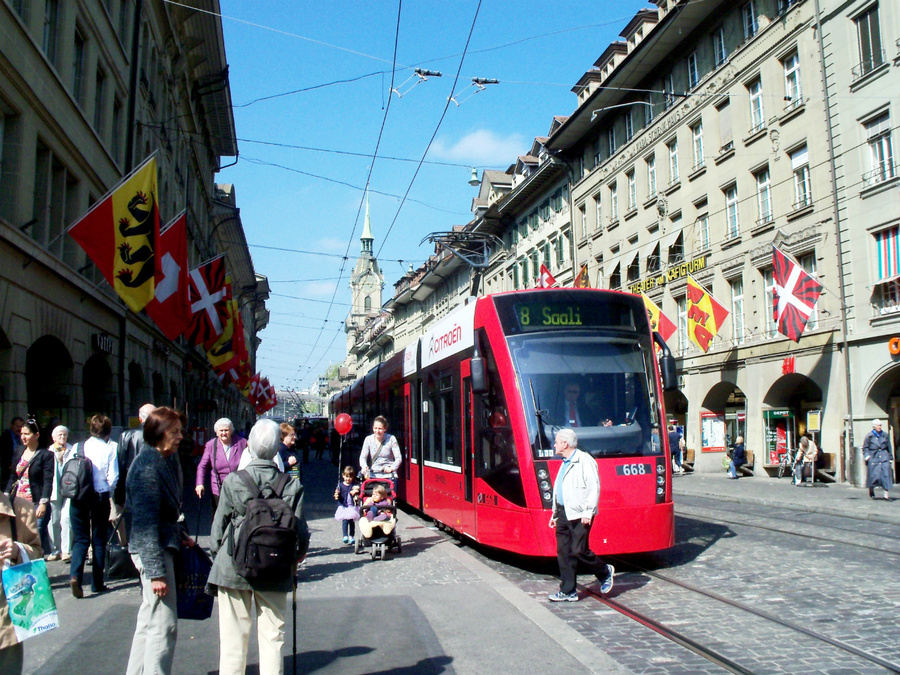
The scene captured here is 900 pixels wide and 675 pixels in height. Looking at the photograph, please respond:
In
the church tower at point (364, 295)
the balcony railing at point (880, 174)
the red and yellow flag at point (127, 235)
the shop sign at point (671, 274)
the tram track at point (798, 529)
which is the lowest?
the tram track at point (798, 529)

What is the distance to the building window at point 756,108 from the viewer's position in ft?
94.1

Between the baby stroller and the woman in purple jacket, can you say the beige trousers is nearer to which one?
the woman in purple jacket

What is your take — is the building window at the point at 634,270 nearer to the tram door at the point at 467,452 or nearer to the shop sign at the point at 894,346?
the shop sign at the point at 894,346

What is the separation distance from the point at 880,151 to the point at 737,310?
820 centimetres

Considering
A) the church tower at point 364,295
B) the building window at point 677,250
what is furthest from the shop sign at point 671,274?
the church tower at point 364,295

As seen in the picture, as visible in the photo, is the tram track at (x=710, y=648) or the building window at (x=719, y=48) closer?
the tram track at (x=710, y=648)

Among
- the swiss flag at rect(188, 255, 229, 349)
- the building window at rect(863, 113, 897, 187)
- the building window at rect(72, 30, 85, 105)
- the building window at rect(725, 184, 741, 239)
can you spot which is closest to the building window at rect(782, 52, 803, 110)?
the building window at rect(863, 113, 897, 187)

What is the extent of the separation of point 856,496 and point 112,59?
19.5 metres

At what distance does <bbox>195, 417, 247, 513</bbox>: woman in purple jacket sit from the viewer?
965cm

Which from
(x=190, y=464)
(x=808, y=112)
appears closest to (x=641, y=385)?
(x=808, y=112)

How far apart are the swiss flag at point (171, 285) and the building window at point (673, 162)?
22.5 m

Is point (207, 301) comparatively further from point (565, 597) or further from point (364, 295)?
point (364, 295)

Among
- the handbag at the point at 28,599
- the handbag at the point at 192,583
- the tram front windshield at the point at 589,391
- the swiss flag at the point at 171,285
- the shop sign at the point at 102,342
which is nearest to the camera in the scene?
the handbag at the point at 28,599

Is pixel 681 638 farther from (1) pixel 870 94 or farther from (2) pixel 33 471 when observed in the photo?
(1) pixel 870 94
